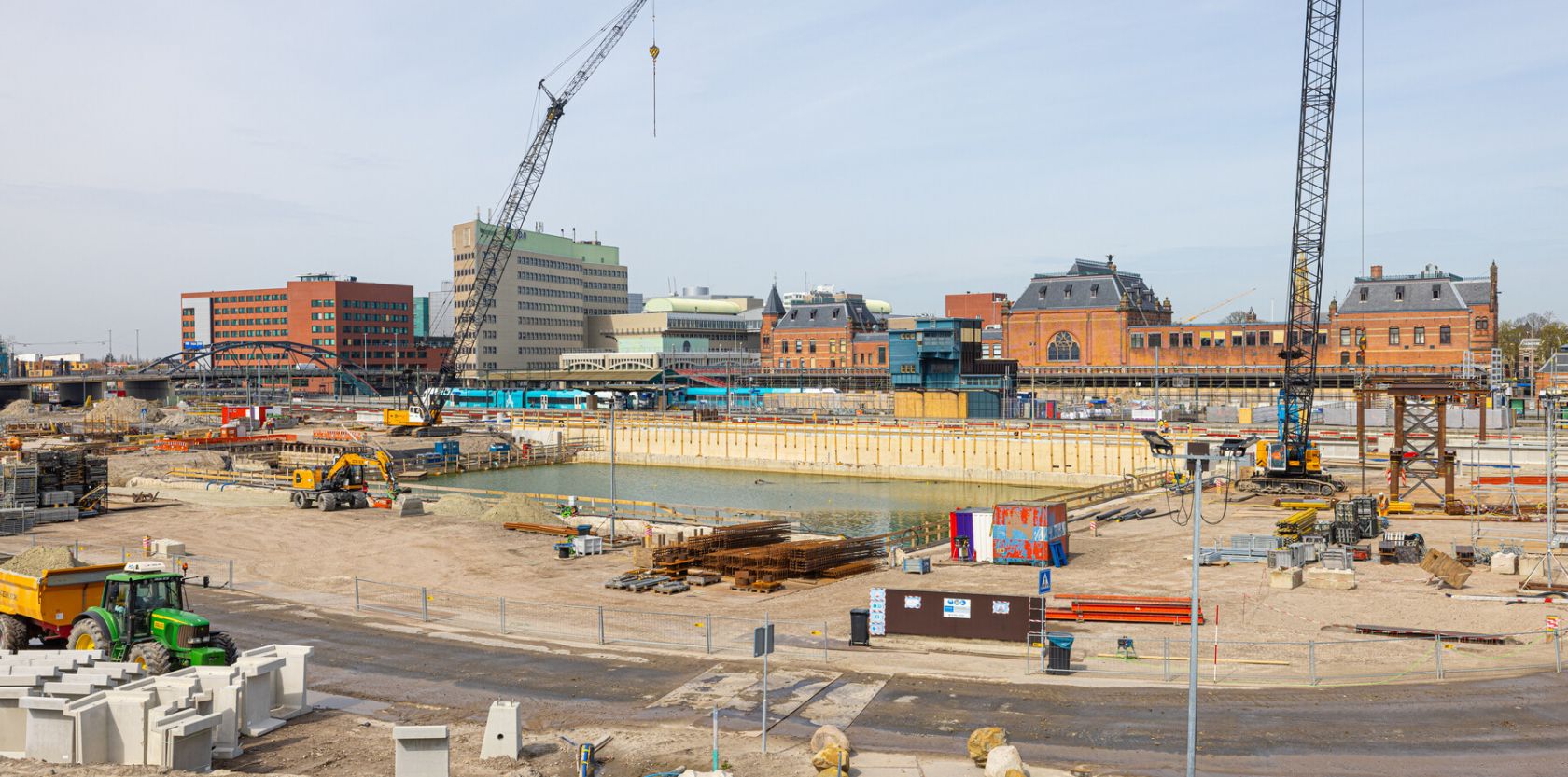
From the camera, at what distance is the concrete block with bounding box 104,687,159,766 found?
19.6m

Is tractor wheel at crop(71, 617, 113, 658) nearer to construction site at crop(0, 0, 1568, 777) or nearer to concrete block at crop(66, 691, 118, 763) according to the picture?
construction site at crop(0, 0, 1568, 777)

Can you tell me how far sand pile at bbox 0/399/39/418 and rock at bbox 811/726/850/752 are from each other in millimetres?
163545

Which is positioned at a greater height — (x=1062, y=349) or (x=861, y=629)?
(x=1062, y=349)

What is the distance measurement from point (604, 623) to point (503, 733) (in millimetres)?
12658

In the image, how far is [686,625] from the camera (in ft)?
109

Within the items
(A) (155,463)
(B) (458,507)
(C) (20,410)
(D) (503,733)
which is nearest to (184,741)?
(D) (503,733)

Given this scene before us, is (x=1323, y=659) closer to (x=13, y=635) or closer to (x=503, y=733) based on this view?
(x=503, y=733)

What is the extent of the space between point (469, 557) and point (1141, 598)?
26.1m

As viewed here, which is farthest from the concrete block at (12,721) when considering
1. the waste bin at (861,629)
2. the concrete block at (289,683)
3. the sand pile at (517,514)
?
the sand pile at (517,514)

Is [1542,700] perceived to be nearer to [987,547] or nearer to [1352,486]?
[987,547]

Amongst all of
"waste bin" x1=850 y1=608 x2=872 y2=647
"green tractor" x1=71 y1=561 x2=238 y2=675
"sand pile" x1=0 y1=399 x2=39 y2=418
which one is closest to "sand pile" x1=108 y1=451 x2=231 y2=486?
"green tractor" x1=71 y1=561 x2=238 y2=675

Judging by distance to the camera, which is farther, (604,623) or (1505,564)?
(1505,564)

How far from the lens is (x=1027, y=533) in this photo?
43469mm

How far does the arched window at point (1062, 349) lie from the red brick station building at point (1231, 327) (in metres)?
0.12
